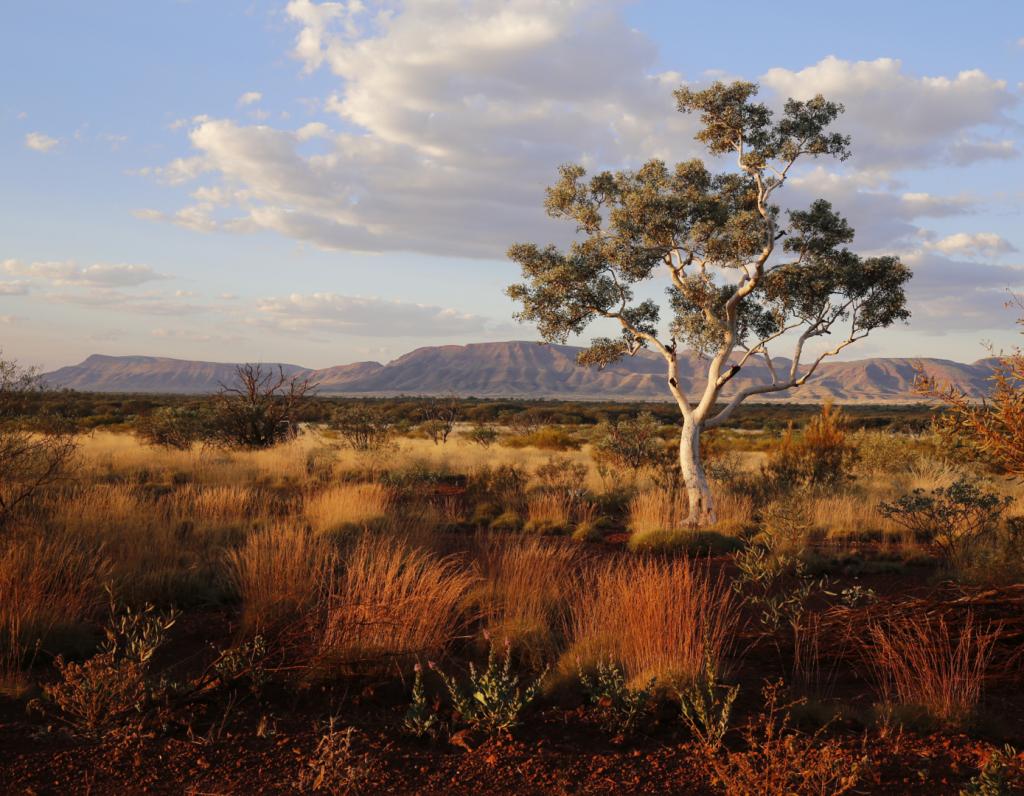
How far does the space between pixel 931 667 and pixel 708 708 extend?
1.96m

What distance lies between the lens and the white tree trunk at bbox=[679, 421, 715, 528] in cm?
1157

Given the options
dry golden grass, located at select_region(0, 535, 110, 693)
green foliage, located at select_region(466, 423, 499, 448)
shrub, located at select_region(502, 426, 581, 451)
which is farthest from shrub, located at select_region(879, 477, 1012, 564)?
green foliage, located at select_region(466, 423, 499, 448)

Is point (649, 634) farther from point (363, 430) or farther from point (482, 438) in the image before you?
point (482, 438)

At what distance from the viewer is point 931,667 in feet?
17.5

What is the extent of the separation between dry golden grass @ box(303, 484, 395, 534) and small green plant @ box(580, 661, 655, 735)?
5.79m

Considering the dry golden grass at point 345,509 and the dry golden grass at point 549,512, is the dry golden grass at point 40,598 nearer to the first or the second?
the dry golden grass at point 345,509

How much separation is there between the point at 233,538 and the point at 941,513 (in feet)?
30.8

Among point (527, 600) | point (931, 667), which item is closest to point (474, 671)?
point (527, 600)

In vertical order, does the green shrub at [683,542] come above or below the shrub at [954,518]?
below

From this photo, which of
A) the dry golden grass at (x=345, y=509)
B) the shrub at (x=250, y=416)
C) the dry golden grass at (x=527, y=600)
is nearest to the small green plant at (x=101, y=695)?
the dry golden grass at (x=527, y=600)

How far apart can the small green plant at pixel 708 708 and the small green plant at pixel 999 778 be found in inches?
42.5

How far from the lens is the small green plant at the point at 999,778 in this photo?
10.6 ft

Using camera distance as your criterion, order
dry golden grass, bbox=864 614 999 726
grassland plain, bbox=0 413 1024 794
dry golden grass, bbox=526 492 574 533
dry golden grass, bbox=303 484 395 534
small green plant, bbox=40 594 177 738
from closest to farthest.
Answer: grassland plain, bbox=0 413 1024 794 → small green plant, bbox=40 594 177 738 → dry golden grass, bbox=864 614 999 726 → dry golden grass, bbox=303 484 395 534 → dry golden grass, bbox=526 492 574 533

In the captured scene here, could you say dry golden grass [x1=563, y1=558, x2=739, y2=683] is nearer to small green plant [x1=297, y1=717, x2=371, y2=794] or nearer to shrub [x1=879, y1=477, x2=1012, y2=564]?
small green plant [x1=297, y1=717, x2=371, y2=794]
